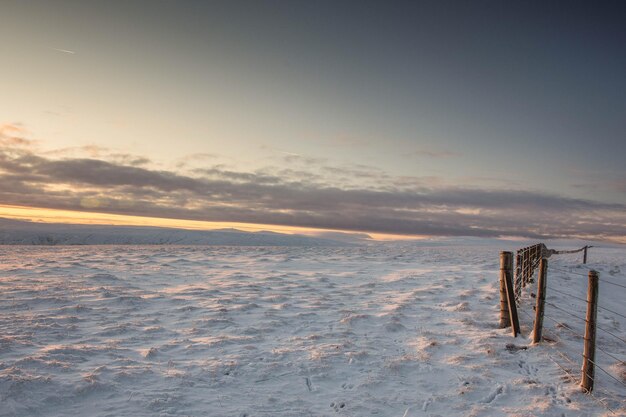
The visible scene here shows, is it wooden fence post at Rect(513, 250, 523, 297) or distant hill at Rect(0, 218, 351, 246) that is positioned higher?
wooden fence post at Rect(513, 250, 523, 297)

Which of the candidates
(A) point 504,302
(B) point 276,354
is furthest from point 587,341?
(B) point 276,354

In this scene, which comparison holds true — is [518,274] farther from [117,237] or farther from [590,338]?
Result: [117,237]

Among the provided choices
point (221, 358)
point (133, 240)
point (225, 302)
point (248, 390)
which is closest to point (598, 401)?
point (248, 390)

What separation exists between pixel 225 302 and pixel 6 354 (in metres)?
6.16

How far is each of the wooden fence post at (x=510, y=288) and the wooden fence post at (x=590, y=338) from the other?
2905 millimetres

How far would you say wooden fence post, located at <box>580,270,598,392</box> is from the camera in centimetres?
708

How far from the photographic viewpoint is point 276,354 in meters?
8.69

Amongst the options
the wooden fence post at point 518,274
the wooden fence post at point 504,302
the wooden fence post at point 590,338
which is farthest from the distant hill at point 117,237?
the wooden fence post at point 590,338

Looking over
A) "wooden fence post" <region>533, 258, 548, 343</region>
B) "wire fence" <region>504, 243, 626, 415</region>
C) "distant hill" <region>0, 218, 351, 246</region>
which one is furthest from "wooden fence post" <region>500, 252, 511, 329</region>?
"distant hill" <region>0, 218, 351, 246</region>

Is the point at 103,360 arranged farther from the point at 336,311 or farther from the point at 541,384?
the point at 541,384

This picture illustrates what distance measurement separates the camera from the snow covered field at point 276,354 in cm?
661

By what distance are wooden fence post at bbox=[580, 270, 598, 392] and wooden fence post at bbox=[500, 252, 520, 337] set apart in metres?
2.91

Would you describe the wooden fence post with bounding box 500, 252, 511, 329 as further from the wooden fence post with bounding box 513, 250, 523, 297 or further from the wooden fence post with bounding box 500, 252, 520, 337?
the wooden fence post with bounding box 513, 250, 523, 297

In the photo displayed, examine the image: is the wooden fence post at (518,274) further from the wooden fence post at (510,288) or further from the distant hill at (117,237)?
the distant hill at (117,237)
